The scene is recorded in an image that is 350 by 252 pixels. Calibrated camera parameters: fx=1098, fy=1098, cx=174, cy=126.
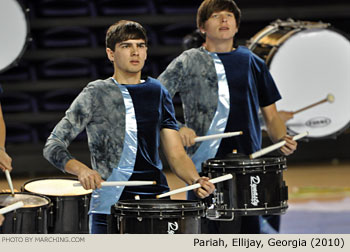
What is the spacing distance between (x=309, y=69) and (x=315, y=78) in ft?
0.23

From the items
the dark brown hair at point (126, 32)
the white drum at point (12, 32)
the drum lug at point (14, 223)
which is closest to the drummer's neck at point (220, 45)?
the dark brown hair at point (126, 32)

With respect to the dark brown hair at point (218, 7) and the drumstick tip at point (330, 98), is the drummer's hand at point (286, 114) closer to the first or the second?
the drumstick tip at point (330, 98)

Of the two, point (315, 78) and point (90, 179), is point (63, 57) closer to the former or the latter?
point (315, 78)

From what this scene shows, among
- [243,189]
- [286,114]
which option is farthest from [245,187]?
[286,114]

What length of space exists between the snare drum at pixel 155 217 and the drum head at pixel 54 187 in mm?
970

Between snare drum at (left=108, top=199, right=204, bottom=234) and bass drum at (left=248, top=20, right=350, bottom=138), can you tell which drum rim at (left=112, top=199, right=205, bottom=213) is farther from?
bass drum at (left=248, top=20, right=350, bottom=138)

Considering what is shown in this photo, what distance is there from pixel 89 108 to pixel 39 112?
10.5ft

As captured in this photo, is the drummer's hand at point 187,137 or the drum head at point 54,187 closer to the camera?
the drummer's hand at point 187,137

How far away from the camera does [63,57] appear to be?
7.42m

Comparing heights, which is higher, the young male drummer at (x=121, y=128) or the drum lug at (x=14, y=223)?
the young male drummer at (x=121, y=128)

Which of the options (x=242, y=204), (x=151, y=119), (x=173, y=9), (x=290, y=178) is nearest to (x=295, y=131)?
(x=290, y=178)

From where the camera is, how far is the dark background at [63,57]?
736 cm

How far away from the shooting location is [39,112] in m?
7.44

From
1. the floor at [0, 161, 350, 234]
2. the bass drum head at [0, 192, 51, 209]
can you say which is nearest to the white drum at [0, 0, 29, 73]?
the floor at [0, 161, 350, 234]
